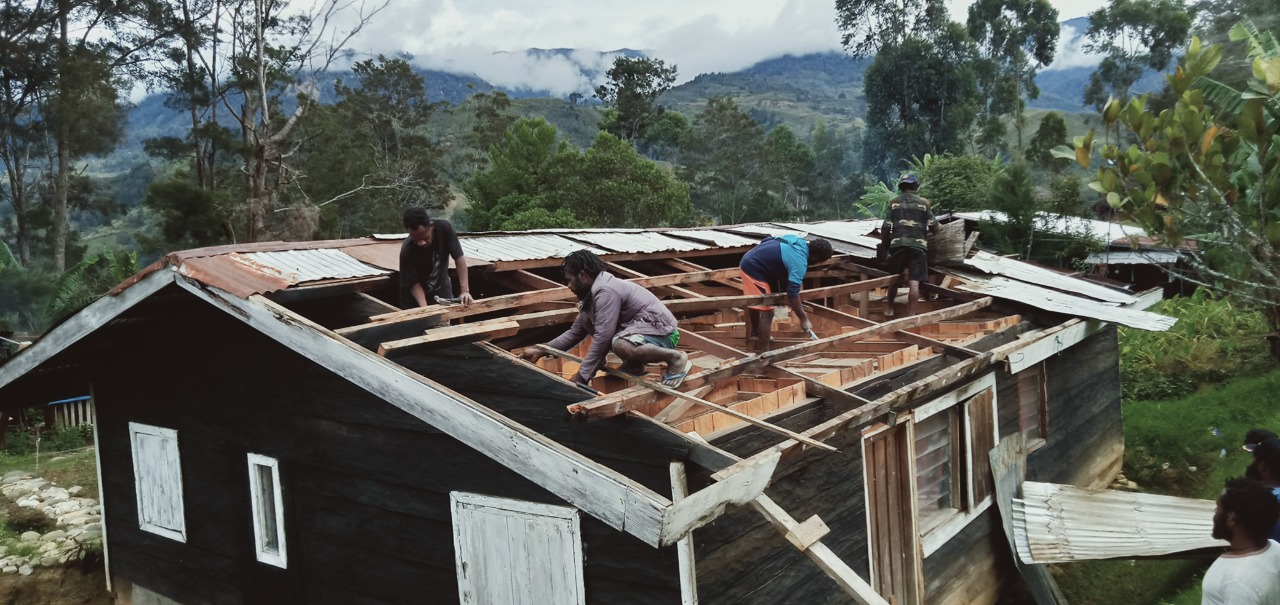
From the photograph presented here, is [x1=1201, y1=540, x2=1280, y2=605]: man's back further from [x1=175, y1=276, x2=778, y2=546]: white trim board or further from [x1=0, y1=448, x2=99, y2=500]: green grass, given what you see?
[x1=0, y1=448, x2=99, y2=500]: green grass

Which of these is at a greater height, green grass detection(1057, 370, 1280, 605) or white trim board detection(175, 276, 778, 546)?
white trim board detection(175, 276, 778, 546)

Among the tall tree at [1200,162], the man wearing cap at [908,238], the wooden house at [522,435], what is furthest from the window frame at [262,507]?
the tall tree at [1200,162]

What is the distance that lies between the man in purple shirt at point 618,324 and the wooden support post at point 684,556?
0.63 m

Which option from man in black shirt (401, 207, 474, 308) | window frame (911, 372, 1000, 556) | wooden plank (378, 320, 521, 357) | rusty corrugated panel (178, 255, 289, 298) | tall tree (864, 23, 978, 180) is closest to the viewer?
wooden plank (378, 320, 521, 357)

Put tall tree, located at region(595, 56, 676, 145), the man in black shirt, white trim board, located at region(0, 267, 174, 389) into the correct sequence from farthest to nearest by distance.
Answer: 1. tall tree, located at region(595, 56, 676, 145)
2. the man in black shirt
3. white trim board, located at region(0, 267, 174, 389)

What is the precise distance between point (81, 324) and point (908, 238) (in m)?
8.53

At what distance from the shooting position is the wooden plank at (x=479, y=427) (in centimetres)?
421

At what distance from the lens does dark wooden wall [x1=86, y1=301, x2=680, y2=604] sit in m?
5.37

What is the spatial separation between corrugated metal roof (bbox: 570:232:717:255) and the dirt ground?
265 inches

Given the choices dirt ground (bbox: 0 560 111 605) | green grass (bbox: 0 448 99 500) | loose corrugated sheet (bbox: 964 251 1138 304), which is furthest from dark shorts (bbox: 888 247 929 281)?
green grass (bbox: 0 448 99 500)

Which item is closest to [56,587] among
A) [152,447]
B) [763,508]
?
[152,447]

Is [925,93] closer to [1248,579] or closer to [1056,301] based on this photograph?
[1056,301]

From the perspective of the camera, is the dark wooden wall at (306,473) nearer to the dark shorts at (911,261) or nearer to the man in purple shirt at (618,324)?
the man in purple shirt at (618,324)

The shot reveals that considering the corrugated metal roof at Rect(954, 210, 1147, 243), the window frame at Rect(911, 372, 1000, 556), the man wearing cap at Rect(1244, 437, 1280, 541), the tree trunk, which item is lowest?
the window frame at Rect(911, 372, 1000, 556)
